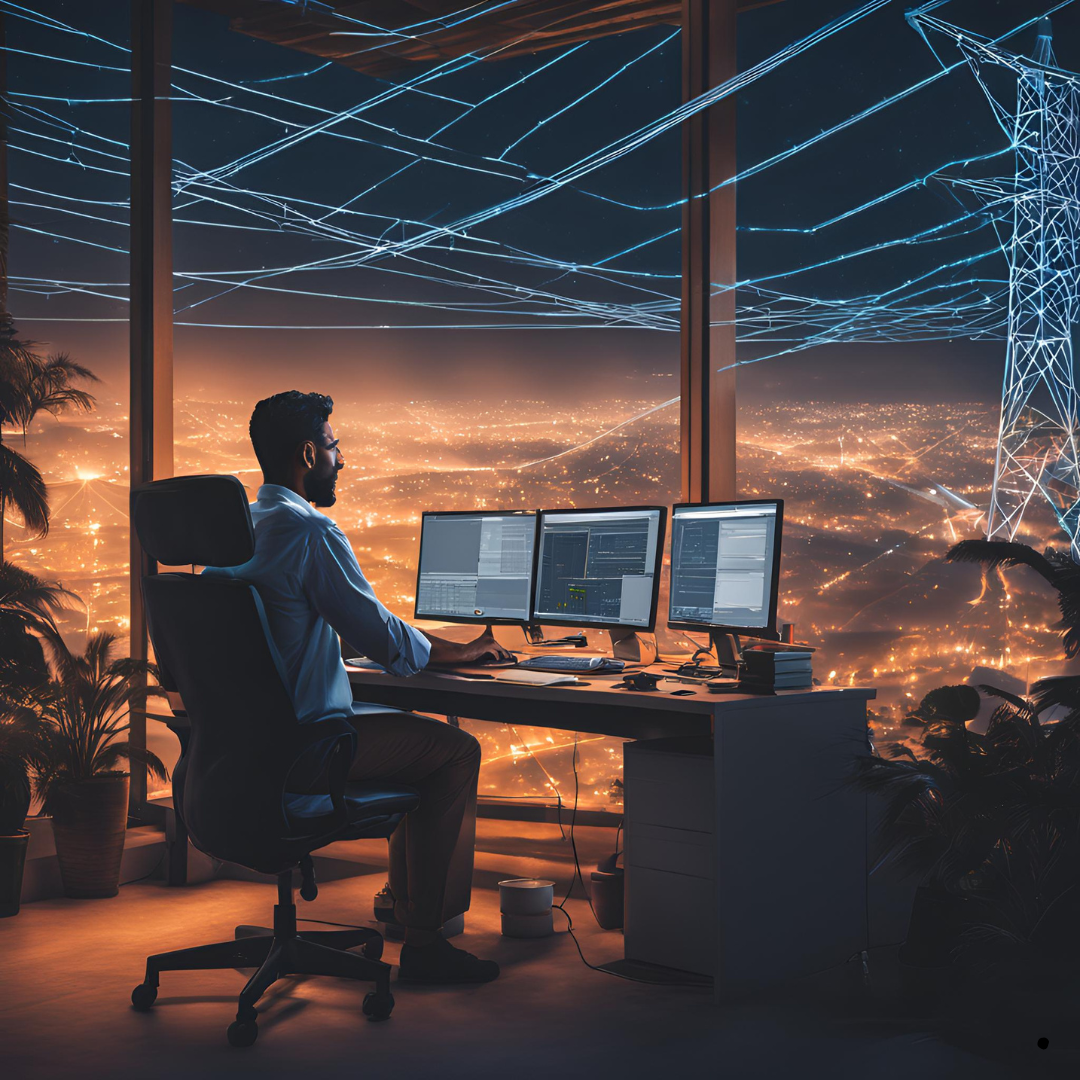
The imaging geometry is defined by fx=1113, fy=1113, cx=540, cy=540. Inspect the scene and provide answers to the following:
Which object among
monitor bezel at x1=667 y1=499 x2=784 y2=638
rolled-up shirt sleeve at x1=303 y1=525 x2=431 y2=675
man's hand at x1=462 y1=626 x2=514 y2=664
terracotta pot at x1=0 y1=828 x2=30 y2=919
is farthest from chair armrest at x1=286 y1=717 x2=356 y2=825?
terracotta pot at x1=0 y1=828 x2=30 y2=919

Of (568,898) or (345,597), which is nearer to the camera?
(345,597)

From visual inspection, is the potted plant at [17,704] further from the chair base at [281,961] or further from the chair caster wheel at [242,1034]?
the chair caster wheel at [242,1034]

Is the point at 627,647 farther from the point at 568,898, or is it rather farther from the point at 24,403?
the point at 24,403

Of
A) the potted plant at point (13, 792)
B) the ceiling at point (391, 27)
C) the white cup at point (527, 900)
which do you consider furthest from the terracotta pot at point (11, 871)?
the ceiling at point (391, 27)

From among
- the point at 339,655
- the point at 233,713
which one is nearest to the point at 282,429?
the point at 339,655

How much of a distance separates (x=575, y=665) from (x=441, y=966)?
87 centimetres

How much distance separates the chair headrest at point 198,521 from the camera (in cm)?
229

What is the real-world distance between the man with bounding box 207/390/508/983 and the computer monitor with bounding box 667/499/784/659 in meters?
0.74

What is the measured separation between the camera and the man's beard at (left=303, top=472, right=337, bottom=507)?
2783mm

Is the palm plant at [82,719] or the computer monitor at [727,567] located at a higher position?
the computer monitor at [727,567]

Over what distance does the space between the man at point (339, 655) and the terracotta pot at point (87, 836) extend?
1.35 meters

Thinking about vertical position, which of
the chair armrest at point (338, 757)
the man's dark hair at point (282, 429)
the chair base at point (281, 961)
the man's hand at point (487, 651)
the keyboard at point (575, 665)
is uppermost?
the man's dark hair at point (282, 429)

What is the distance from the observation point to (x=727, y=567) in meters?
3.12

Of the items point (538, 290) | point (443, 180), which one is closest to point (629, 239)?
point (538, 290)
